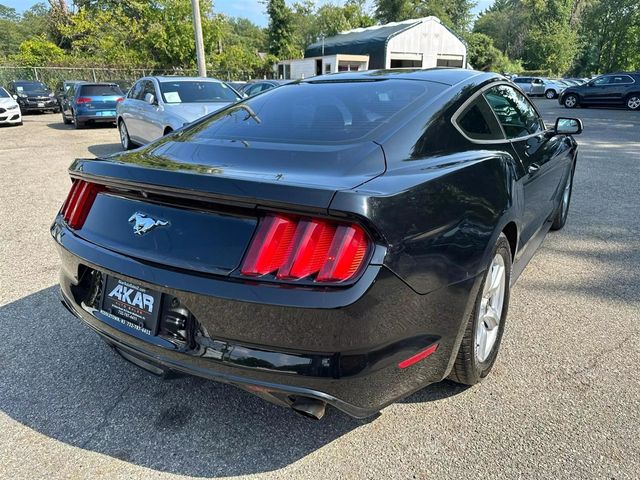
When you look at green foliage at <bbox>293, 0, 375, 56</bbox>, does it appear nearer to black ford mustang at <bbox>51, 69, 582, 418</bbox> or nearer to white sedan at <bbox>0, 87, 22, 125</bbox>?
white sedan at <bbox>0, 87, 22, 125</bbox>

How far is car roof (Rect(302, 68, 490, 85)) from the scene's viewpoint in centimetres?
274

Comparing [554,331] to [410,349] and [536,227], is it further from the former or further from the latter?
[410,349]

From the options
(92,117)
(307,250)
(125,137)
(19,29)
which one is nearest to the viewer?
(307,250)

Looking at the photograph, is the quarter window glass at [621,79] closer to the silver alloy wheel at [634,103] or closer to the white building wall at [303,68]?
the silver alloy wheel at [634,103]

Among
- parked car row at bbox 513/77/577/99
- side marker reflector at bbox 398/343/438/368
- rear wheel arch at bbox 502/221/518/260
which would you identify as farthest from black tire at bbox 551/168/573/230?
parked car row at bbox 513/77/577/99

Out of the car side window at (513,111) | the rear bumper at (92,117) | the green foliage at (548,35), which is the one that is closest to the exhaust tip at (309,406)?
the car side window at (513,111)

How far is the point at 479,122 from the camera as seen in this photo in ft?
8.48

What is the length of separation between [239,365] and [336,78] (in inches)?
81.6

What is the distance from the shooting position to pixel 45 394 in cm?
242

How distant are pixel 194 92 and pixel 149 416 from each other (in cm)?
775

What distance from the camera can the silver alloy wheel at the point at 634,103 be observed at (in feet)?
65.7

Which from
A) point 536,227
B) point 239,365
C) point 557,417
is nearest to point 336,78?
point 536,227

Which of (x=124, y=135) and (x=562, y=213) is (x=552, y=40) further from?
(x=562, y=213)

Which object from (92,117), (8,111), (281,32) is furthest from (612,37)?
(8,111)
